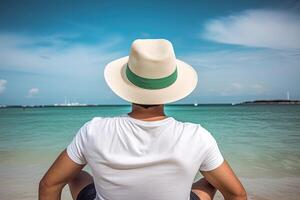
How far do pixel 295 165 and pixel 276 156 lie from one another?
2.86 feet

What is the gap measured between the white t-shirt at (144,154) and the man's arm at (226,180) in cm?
7

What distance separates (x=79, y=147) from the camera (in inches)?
53.1

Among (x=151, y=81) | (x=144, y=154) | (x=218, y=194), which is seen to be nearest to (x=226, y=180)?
(x=144, y=154)

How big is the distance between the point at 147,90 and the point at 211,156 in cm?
34

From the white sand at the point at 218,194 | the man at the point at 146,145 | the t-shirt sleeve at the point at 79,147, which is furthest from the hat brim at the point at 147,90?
the white sand at the point at 218,194

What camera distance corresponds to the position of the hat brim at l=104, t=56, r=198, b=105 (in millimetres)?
1332

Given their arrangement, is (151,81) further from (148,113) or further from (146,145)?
(146,145)

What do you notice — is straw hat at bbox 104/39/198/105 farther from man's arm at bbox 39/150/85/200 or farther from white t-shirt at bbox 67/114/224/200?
man's arm at bbox 39/150/85/200

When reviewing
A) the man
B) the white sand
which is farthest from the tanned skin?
the white sand

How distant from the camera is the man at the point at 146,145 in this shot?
127 centimetres

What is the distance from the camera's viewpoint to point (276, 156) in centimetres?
603

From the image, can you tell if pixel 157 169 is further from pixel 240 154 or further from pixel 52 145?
pixel 52 145

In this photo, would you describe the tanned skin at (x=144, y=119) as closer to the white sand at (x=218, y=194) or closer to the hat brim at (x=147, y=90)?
the hat brim at (x=147, y=90)

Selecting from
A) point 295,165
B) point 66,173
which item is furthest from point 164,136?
point 295,165
